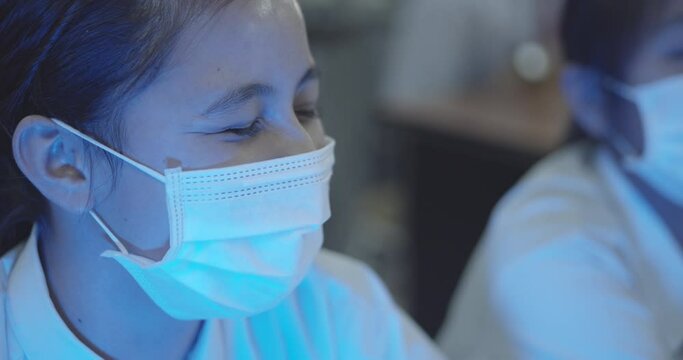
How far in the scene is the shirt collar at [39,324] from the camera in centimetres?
84

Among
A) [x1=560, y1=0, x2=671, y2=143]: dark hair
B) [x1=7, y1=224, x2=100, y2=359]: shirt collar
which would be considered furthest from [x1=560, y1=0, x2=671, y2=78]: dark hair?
[x1=7, y1=224, x2=100, y2=359]: shirt collar

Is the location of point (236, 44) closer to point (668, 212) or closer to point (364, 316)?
point (364, 316)

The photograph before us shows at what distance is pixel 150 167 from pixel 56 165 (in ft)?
0.34

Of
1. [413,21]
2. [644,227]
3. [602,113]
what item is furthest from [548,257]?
[413,21]

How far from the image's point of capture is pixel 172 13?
2.54ft

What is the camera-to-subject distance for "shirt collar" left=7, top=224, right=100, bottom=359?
837mm

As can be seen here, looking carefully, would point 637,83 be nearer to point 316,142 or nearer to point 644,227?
point 644,227

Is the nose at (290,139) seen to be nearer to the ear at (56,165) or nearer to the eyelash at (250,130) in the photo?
the eyelash at (250,130)

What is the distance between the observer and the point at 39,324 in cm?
84

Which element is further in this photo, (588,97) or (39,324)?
(588,97)

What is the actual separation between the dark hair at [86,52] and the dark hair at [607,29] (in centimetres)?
72

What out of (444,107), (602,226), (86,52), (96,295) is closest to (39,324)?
(96,295)

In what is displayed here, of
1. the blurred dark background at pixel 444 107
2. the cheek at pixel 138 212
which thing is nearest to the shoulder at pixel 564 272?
the blurred dark background at pixel 444 107

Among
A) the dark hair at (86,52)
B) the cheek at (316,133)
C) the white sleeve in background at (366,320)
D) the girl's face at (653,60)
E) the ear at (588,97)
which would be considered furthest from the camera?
the ear at (588,97)
